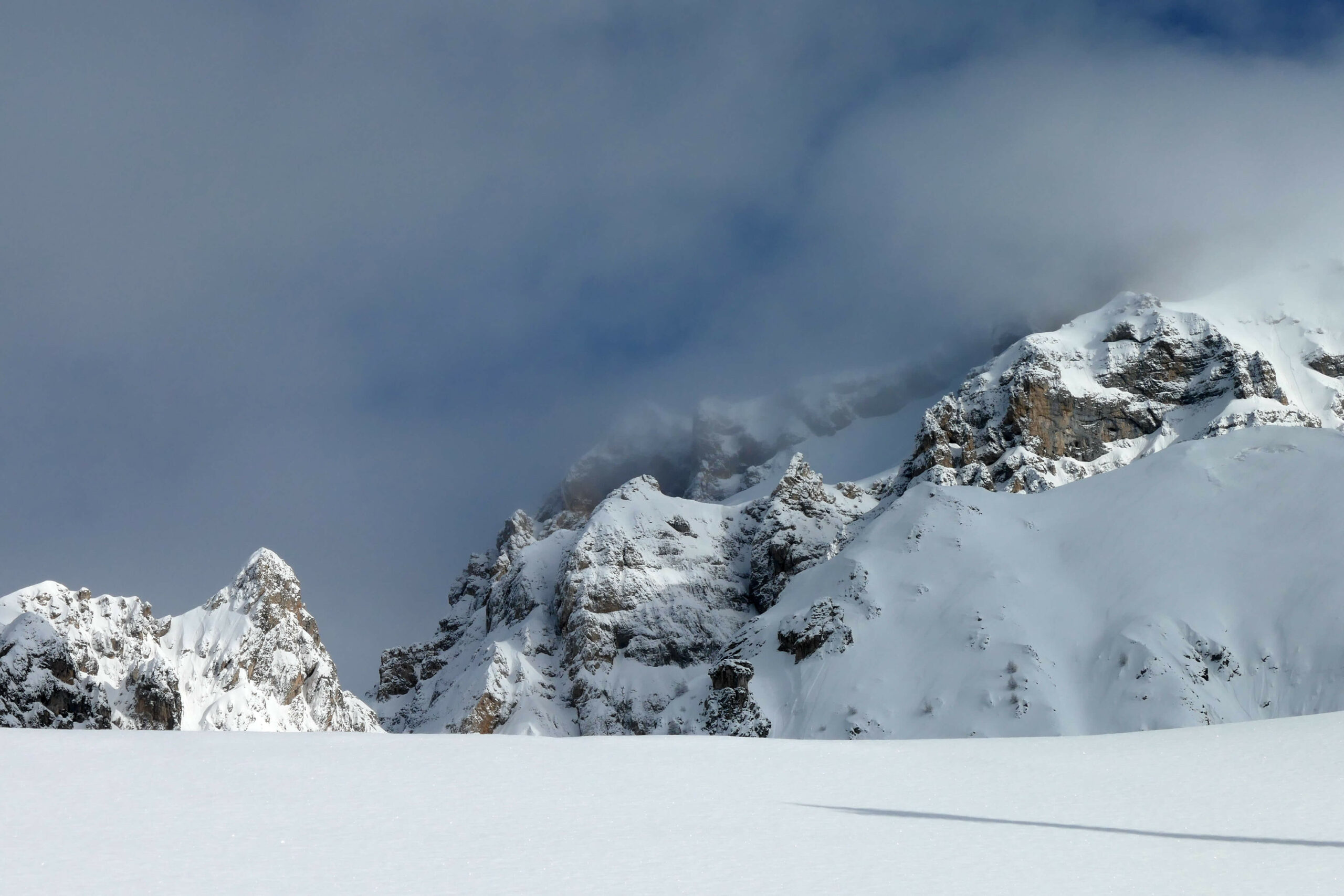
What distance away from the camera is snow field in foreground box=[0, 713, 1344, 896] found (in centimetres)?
1795

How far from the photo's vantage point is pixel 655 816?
22219 millimetres

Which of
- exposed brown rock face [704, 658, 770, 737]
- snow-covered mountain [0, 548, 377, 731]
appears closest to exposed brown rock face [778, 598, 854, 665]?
exposed brown rock face [704, 658, 770, 737]

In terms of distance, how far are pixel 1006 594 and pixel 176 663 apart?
371 ft

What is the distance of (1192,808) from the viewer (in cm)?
2434

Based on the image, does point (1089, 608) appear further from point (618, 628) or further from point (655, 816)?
point (655, 816)

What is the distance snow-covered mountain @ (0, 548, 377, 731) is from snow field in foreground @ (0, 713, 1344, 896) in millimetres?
103514

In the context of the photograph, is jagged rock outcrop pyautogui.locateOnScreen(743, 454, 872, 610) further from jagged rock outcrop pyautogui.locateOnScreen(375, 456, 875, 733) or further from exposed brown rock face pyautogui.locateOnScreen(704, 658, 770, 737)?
exposed brown rock face pyautogui.locateOnScreen(704, 658, 770, 737)

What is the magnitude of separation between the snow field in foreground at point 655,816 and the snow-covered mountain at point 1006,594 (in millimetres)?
79678

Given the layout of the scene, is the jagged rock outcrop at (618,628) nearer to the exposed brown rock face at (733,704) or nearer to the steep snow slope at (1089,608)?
the exposed brown rock face at (733,704)

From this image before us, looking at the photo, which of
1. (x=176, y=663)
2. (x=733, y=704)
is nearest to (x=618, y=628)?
(x=733, y=704)

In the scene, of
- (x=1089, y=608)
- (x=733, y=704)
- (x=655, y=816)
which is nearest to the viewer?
(x=655, y=816)

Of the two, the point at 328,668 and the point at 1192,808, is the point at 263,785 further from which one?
the point at 328,668

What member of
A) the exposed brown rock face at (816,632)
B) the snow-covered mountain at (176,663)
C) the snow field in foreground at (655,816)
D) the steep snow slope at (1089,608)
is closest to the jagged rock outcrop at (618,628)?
the snow-covered mountain at (176,663)

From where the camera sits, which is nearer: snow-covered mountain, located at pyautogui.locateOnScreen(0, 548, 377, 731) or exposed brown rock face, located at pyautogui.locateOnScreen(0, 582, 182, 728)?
exposed brown rock face, located at pyautogui.locateOnScreen(0, 582, 182, 728)
